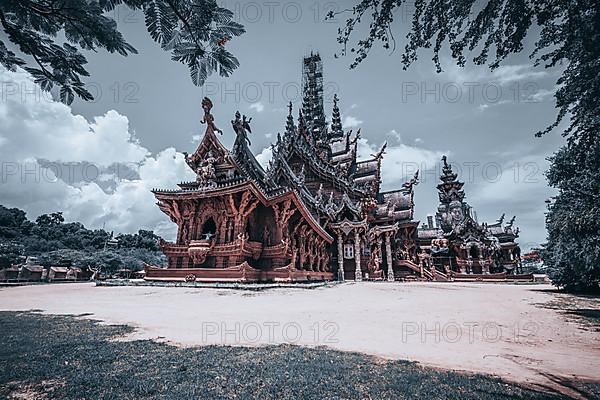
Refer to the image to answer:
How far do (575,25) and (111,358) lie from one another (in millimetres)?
5952

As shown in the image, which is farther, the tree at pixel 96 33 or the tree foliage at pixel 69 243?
the tree foliage at pixel 69 243

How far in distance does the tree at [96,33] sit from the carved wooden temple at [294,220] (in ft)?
35.4

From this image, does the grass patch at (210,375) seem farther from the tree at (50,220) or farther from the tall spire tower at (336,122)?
the tree at (50,220)

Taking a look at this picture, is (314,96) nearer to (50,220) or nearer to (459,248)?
(459,248)

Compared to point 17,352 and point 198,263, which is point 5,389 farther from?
point 198,263

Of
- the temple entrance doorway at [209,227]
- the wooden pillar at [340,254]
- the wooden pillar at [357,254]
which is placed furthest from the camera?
the wooden pillar at [340,254]

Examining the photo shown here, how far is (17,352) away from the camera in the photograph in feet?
9.17

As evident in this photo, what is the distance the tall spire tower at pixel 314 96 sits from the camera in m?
43.0

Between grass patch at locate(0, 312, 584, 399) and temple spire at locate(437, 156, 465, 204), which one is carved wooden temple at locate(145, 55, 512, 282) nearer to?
temple spire at locate(437, 156, 465, 204)

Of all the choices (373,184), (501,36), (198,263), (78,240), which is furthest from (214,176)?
(78,240)

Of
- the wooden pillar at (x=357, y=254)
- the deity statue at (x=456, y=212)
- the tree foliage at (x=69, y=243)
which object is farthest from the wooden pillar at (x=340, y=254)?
the tree foliage at (x=69, y=243)

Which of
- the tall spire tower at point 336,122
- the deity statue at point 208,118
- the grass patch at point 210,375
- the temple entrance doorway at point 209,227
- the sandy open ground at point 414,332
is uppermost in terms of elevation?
the tall spire tower at point 336,122

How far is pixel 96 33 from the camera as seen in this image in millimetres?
2252

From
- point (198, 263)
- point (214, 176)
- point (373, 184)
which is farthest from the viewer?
point (373, 184)
